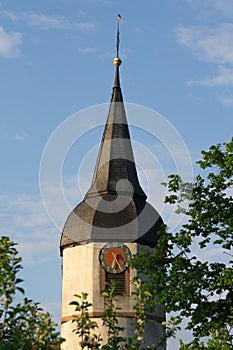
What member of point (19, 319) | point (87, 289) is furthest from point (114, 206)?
point (19, 319)

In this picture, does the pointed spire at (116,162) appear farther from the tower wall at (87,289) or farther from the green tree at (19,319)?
the green tree at (19,319)

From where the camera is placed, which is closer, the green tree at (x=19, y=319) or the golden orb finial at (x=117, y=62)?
the green tree at (x=19, y=319)

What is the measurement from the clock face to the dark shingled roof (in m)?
0.37

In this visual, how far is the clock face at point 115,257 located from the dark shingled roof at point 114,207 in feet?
1.21

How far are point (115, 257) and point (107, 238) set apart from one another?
0.99 metres

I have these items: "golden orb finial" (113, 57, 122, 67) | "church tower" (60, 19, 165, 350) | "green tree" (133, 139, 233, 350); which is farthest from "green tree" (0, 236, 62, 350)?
"golden orb finial" (113, 57, 122, 67)

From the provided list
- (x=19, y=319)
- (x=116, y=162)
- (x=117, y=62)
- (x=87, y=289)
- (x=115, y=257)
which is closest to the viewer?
(x=19, y=319)

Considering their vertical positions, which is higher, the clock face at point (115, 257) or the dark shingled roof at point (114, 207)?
the dark shingled roof at point (114, 207)

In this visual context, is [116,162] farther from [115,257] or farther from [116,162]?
[115,257]

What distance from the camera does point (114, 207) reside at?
36.3m

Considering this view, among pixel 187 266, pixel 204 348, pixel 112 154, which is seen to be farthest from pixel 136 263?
pixel 112 154

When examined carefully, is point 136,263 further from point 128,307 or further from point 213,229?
point 128,307

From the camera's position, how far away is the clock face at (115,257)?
114ft

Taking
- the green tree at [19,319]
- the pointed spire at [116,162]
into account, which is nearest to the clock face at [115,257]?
the pointed spire at [116,162]
